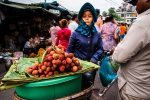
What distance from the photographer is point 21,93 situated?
1603 mm

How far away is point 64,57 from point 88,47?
1.07 m

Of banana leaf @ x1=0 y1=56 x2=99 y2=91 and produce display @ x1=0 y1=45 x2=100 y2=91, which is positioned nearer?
banana leaf @ x1=0 y1=56 x2=99 y2=91

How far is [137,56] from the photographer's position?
169 centimetres

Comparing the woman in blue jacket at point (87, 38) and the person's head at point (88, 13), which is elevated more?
the person's head at point (88, 13)

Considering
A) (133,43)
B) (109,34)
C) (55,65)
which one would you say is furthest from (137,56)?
(109,34)

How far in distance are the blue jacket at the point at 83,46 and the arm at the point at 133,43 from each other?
1.02 m

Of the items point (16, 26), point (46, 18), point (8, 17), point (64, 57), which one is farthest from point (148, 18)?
point (46, 18)

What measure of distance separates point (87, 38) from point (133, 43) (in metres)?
1.20

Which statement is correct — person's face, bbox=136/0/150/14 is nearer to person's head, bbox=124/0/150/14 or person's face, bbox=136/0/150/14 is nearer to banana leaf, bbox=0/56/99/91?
person's head, bbox=124/0/150/14

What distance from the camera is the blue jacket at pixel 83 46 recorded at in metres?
2.74

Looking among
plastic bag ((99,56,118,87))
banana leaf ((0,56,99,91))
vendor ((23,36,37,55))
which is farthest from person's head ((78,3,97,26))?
vendor ((23,36,37,55))

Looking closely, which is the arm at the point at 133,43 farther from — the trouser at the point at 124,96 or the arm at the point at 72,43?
the arm at the point at 72,43

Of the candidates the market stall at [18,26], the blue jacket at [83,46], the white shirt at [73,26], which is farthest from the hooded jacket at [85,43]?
the market stall at [18,26]

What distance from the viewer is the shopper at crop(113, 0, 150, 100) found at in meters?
1.59
